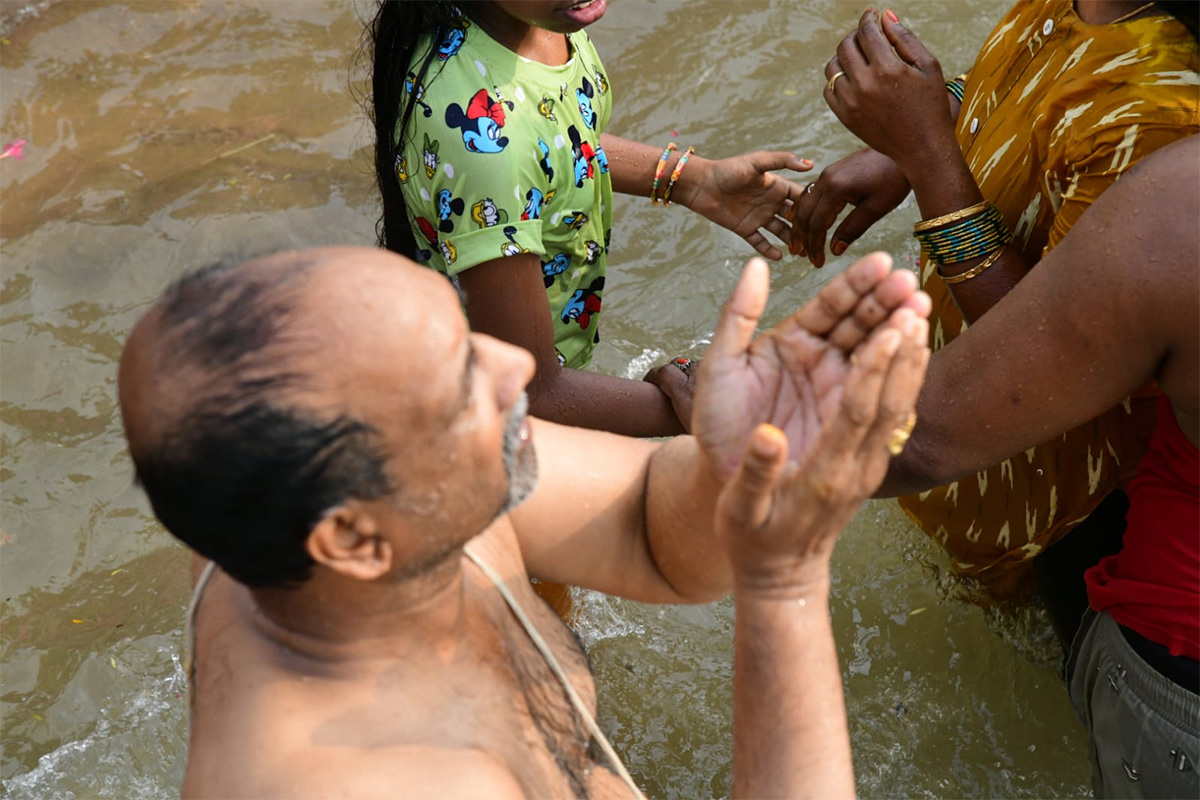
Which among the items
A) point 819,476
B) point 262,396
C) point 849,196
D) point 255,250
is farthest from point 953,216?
point 262,396

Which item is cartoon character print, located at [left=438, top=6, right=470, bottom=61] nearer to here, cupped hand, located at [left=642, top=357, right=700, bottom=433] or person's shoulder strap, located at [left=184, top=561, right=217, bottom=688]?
cupped hand, located at [left=642, top=357, right=700, bottom=433]

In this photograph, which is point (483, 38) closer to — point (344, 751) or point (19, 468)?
point (344, 751)

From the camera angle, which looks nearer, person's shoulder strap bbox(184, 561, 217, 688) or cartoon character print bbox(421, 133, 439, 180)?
person's shoulder strap bbox(184, 561, 217, 688)

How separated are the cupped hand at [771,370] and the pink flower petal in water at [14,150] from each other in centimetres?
413

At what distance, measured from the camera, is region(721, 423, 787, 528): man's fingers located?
61.2 inches

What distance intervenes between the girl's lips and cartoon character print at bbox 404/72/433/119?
335 mm

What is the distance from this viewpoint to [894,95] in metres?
2.48

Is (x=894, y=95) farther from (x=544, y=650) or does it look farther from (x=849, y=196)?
(x=544, y=650)

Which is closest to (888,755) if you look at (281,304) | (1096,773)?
(1096,773)

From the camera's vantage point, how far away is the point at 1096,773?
256 centimetres

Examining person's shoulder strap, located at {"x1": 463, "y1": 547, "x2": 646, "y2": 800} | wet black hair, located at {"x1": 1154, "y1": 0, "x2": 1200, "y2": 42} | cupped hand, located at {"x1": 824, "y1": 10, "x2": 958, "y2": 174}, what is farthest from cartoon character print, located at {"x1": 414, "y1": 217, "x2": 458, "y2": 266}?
wet black hair, located at {"x1": 1154, "y1": 0, "x2": 1200, "y2": 42}

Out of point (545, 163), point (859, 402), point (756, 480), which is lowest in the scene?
point (545, 163)

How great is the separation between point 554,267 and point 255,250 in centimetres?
113

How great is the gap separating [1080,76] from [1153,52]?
150 millimetres
